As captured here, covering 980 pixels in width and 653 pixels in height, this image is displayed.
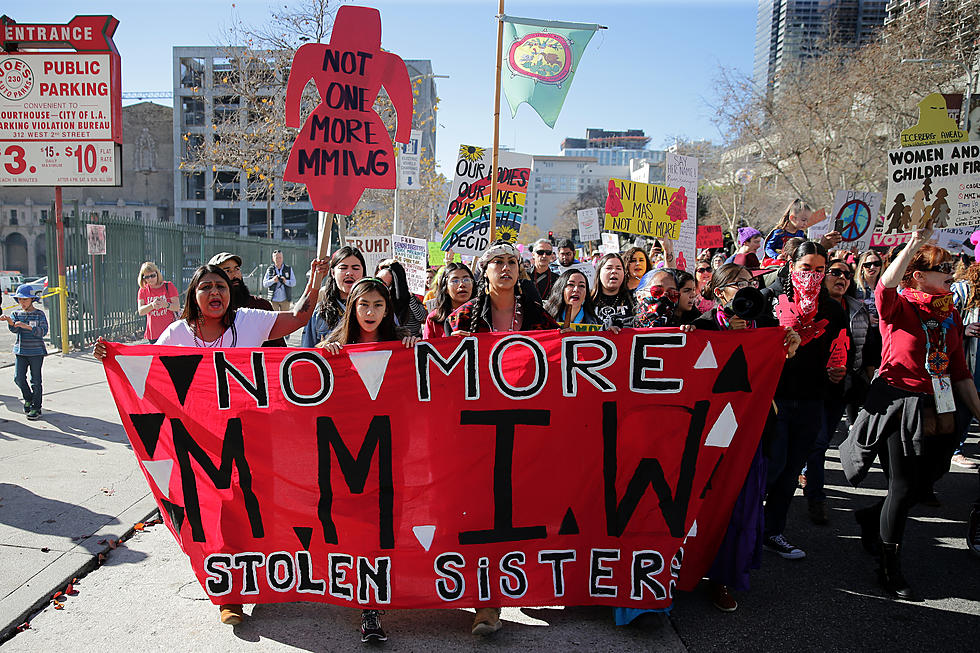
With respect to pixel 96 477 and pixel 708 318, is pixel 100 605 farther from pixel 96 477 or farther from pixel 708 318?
pixel 708 318

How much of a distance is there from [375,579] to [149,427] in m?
1.35

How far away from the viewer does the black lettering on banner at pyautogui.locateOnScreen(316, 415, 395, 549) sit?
10.6 ft

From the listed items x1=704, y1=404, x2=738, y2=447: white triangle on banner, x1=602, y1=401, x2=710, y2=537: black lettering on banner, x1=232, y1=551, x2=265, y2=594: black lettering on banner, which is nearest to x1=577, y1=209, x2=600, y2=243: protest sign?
x1=704, y1=404, x2=738, y2=447: white triangle on banner

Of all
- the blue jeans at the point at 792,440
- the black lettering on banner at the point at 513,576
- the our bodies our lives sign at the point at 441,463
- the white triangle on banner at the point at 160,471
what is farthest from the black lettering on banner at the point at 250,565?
the blue jeans at the point at 792,440

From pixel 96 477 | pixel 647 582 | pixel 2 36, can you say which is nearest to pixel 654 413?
pixel 647 582

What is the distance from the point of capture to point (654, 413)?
3.32 m

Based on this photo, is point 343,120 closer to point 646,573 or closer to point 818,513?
point 646,573

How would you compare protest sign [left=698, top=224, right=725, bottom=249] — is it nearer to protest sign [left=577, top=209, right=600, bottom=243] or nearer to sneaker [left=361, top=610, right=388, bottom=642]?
protest sign [left=577, top=209, right=600, bottom=243]

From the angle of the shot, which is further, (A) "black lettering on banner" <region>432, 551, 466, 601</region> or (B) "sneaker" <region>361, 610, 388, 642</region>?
(A) "black lettering on banner" <region>432, 551, 466, 601</region>

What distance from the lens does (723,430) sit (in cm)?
332

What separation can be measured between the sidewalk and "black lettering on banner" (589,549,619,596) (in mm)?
2701

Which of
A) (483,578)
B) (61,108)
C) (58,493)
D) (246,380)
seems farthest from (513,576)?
(61,108)

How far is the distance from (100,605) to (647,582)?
2.70 metres

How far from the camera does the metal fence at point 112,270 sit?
10.3 m
